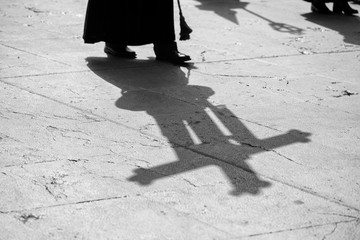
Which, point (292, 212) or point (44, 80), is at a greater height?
point (292, 212)

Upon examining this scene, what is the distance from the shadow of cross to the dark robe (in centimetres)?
106

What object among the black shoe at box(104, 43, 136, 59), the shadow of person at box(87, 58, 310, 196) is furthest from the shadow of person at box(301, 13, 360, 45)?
the shadow of person at box(87, 58, 310, 196)

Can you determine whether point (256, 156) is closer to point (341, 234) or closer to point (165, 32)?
point (341, 234)

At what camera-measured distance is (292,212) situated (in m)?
3.18

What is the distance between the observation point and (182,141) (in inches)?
165

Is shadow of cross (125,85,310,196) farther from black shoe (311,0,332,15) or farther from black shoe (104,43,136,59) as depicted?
black shoe (311,0,332,15)

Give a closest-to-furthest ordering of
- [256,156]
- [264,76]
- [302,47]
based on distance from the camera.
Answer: [256,156] → [264,76] → [302,47]

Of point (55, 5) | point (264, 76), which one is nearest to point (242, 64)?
point (264, 76)

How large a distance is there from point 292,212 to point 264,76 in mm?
2993

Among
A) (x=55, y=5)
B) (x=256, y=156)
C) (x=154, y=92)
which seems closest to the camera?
(x=256, y=156)

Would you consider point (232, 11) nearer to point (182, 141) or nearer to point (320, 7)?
point (320, 7)

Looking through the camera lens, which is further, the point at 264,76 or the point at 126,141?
the point at 264,76

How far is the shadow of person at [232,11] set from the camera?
855 cm

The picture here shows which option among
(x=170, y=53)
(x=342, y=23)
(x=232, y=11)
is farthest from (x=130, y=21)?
(x=342, y=23)
